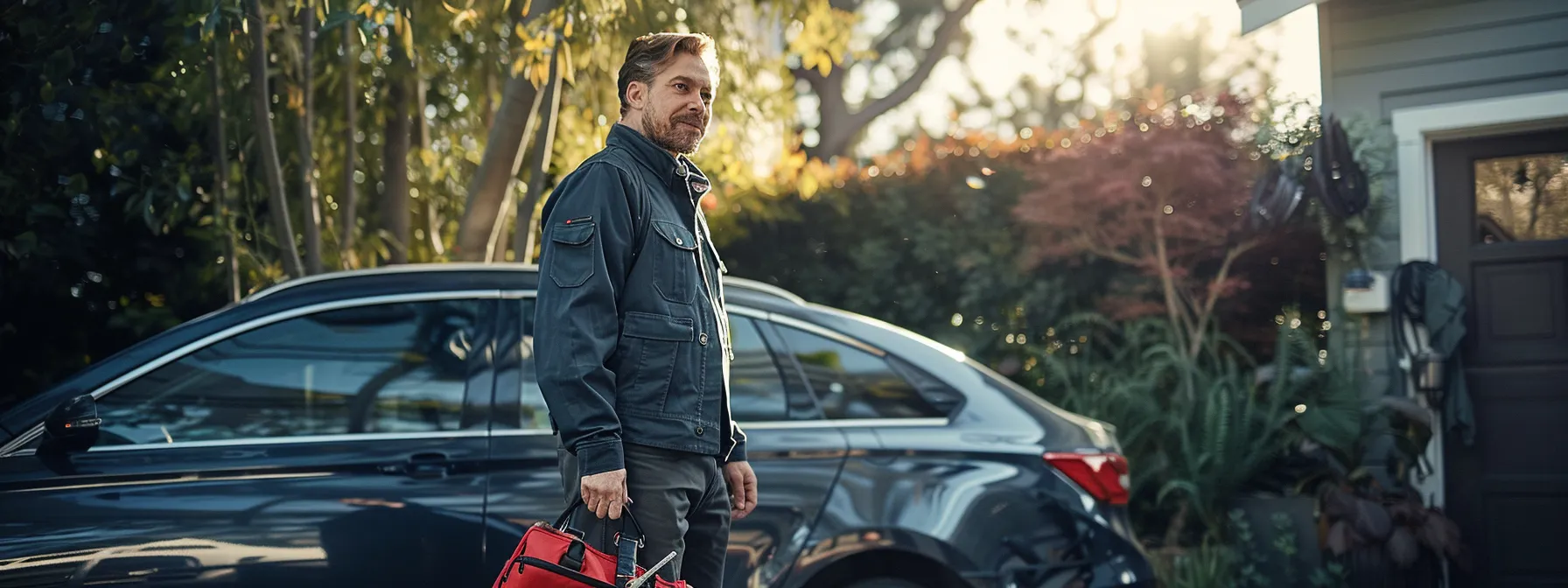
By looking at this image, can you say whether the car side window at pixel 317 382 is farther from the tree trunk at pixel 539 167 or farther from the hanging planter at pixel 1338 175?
the hanging planter at pixel 1338 175

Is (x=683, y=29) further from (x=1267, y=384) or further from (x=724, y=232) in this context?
(x=1267, y=384)

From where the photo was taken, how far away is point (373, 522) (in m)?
3.53

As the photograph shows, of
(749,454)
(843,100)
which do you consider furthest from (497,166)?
(843,100)

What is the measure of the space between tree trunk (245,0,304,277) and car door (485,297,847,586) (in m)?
2.40

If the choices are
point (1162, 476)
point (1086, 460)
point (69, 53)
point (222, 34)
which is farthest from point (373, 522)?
point (1162, 476)

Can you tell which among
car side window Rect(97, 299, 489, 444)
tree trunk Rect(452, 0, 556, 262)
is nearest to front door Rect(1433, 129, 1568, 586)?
tree trunk Rect(452, 0, 556, 262)

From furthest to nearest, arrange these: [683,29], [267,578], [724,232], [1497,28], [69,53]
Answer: [724,232], [683,29], [1497,28], [69,53], [267,578]

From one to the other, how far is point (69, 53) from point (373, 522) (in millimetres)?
3089

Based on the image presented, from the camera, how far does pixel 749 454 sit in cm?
370

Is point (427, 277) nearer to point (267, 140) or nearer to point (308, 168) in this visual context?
point (267, 140)

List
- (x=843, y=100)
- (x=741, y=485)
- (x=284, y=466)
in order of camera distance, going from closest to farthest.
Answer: (x=741, y=485) → (x=284, y=466) → (x=843, y=100)

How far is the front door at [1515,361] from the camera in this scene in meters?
6.09

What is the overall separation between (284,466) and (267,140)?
2.57 metres

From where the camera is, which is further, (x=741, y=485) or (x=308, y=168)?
(x=308, y=168)
